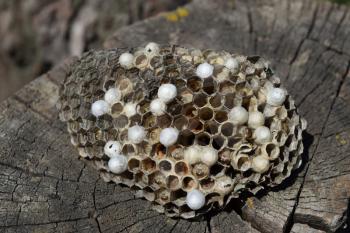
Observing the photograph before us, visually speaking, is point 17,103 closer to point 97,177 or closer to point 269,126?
point 97,177

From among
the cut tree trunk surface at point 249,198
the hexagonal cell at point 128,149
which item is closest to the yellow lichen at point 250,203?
the cut tree trunk surface at point 249,198

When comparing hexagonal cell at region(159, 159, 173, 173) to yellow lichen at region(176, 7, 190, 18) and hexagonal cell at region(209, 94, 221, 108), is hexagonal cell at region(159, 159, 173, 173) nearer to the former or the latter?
hexagonal cell at region(209, 94, 221, 108)

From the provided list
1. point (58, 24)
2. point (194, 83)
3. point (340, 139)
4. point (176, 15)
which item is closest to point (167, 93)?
point (194, 83)

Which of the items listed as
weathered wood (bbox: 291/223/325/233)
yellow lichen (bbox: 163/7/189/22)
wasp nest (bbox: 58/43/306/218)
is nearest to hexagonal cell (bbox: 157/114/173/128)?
wasp nest (bbox: 58/43/306/218)

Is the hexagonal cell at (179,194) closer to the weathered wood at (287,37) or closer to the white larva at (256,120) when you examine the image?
the white larva at (256,120)

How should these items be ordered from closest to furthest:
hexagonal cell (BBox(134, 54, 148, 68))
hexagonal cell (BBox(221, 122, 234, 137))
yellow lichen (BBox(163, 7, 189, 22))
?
hexagonal cell (BBox(221, 122, 234, 137))
hexagonal cell (BBox(134, 54, 148, 68))
yellow lichen (BBox(163, 7, 189, 22))

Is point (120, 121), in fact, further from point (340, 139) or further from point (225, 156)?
point (340, 139)

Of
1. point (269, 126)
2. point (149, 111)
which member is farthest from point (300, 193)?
point (149, 111)
